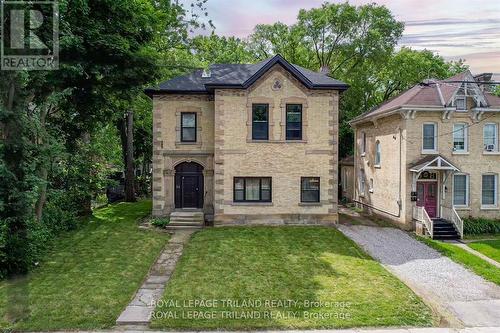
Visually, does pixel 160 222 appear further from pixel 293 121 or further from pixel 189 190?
pixel 293 121

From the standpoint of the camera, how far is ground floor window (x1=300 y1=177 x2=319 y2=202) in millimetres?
23750

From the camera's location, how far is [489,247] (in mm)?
20031

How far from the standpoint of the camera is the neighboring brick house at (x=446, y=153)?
23.4 meters

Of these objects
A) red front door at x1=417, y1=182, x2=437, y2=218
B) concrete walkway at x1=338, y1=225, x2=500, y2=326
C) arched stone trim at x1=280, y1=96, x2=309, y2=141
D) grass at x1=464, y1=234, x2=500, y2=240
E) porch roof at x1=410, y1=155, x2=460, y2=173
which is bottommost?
concrete walkway at x1=338, y1=225, x2=500, y2=326

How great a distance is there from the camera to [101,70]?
1880cm

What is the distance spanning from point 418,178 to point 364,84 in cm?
1813

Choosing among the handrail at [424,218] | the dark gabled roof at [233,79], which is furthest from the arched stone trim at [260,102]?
the handrail at [424,218]

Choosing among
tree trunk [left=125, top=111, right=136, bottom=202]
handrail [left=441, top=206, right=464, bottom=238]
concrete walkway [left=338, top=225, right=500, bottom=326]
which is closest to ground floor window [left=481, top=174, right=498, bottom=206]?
handrail [left=441, top=206, right=464, bottom=238]

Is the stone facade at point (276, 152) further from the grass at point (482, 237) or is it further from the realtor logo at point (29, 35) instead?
the realtor logo at point (29, 35)

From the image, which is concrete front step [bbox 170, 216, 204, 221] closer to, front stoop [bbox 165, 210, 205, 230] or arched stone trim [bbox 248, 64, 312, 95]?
front stoop [bbox 165, 210, 205, 230]

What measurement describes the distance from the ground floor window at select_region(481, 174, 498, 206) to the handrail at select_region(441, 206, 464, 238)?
2.67 m

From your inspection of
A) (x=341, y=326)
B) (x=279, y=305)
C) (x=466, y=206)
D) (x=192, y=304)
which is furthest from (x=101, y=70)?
(x=466, y=206)

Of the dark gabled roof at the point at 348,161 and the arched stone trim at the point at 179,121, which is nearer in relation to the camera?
the arched stone trim at the point at 179,121

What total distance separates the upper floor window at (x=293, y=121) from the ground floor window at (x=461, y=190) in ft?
31.7
